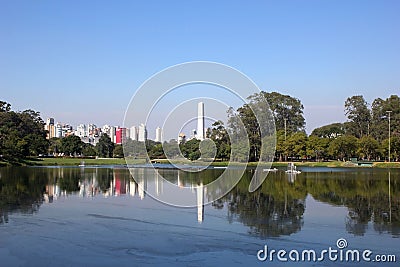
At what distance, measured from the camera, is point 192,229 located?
517 inches

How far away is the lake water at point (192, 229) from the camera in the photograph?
32.5ft

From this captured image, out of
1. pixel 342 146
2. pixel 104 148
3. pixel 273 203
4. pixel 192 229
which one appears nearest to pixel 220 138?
pixel 342 146

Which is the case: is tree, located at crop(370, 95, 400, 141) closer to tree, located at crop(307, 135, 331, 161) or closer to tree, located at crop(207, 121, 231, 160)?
tree, located at crop(307, 135, 331, 161)

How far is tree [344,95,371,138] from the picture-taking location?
254 feet

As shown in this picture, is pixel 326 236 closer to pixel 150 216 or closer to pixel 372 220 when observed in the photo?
pixel 372 220

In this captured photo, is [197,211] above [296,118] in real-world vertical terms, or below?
below

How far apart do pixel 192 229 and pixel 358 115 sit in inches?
2727

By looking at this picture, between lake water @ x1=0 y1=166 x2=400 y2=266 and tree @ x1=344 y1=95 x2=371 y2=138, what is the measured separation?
5817cm

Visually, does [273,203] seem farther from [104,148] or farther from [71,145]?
[104,148]

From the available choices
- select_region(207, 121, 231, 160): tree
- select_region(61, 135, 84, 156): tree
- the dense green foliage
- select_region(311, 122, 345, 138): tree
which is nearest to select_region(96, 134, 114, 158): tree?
select_region(61, 135, 84, 156): tree

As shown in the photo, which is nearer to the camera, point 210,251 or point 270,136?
point 210,251

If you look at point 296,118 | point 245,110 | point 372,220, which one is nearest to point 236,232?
point 372,220

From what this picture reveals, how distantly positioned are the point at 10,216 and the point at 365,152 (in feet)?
175

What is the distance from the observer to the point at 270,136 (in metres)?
62.4
